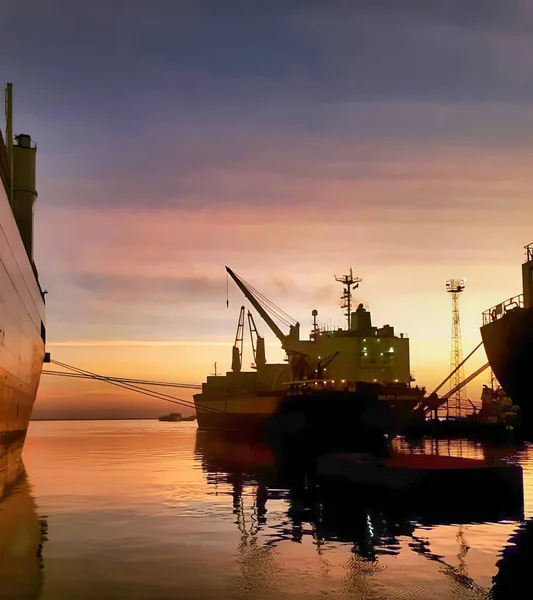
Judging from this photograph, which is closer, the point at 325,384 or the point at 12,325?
the point at 12,325

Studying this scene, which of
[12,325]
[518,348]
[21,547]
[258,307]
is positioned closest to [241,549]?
[21,547]

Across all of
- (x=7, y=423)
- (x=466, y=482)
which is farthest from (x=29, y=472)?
(x=466, y=482)

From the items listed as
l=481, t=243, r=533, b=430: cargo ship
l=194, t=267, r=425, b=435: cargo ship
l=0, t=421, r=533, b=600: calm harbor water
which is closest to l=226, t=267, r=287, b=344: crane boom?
l=194, t=267, r=425, b=435: cargo ship

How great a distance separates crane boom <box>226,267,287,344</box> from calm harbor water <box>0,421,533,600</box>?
69447 millimetres

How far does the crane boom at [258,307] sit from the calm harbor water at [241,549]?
2734 inches

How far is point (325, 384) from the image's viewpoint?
76.5 meters

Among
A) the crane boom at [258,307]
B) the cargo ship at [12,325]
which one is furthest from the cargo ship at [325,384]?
the cargo ship at [12,325]

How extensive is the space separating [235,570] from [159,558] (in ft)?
7.10

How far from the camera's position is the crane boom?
9912 cm

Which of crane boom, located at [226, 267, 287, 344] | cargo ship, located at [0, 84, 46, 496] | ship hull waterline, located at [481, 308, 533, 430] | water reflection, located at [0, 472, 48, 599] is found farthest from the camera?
crane boom, located at [226, 267, 287, 344]

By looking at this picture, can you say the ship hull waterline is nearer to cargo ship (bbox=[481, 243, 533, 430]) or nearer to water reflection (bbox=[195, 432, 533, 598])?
cargo ship (bbox=[481, 243, 533, 430])

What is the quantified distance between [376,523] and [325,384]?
2194 inches

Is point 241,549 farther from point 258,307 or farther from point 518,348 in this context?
point 258,307

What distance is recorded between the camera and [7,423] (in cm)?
3039
